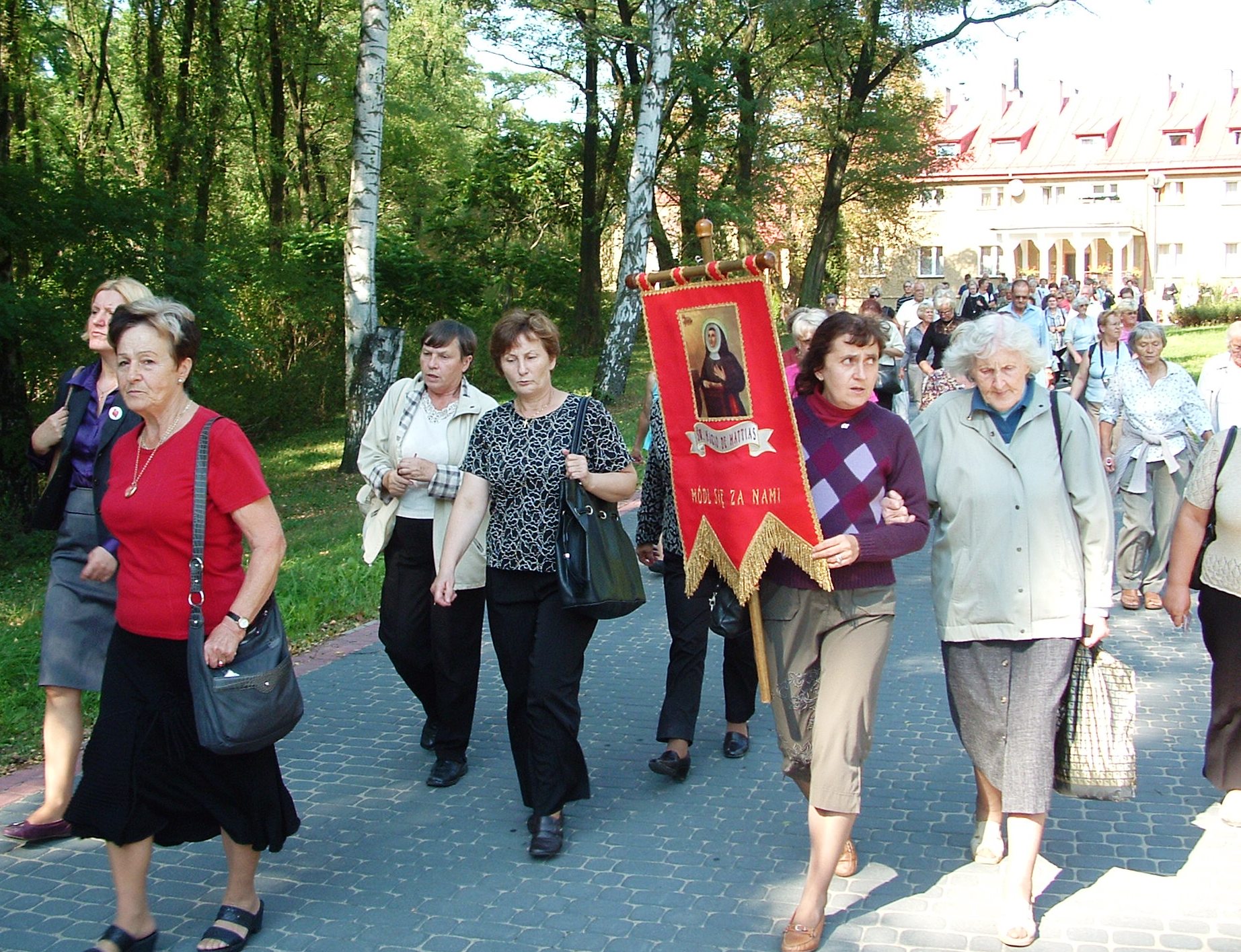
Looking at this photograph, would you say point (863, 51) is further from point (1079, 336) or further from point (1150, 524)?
point (1150, 524)

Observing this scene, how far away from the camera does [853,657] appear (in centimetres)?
421

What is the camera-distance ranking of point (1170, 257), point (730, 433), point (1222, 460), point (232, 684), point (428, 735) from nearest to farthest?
1. point (232, 684)
2. point (730, 433)
3. point (1222, 460)
4. point (428, 735)
5. point (1170, 257)

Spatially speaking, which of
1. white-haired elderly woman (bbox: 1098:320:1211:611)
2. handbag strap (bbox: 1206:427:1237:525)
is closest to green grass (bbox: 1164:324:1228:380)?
white-haired elderly woman (bbox: 1098:320:1211:611)

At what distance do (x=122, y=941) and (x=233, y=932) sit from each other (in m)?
0.32

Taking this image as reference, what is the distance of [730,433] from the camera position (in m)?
4.57

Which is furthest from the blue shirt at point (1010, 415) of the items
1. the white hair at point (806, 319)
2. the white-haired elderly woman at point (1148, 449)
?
the white-haired elderly woman at point (1148, 449)

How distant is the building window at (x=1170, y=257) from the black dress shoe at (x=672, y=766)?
70253 millimetres

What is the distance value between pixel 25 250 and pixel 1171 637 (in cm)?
1054

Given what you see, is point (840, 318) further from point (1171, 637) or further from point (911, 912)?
point (1171, 637)

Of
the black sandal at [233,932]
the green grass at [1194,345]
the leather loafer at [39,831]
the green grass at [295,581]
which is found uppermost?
the green grass at [1194,345]

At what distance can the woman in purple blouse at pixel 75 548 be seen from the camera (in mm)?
4867

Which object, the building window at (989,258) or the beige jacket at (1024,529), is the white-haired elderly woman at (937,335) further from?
the building window at (989,258)

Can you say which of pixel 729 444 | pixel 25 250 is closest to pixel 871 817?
pixel 729 444

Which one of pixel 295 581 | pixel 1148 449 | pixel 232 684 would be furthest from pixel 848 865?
pixel 295 581
